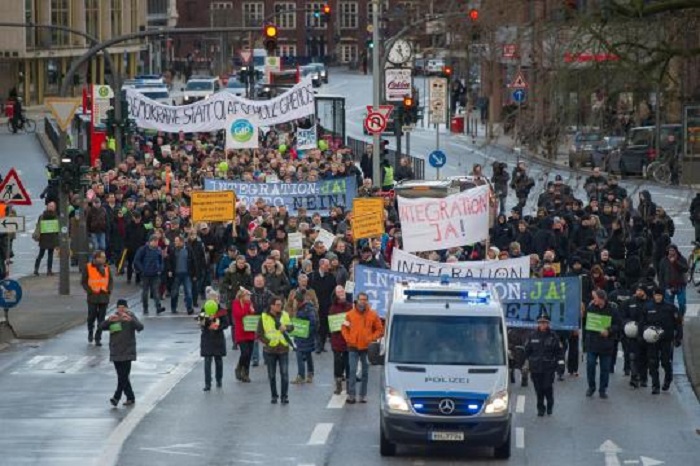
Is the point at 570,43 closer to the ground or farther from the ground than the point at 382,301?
farther from the ground

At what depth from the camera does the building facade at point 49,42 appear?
9675 centimetres

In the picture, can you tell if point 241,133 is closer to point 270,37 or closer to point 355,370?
point 270,37

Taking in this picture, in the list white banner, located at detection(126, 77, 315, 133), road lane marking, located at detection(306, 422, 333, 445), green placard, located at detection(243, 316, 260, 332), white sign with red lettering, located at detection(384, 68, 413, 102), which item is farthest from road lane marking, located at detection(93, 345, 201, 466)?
white sign with red lettering, located at detection(384, 68, 413, 102)

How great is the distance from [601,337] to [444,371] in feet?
15.6

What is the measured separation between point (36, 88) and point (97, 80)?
10.6 m

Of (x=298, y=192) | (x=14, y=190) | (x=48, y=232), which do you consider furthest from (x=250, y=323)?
(x=48, y=232)

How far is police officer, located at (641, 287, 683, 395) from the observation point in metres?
27.2

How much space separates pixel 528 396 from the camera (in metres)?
27.3

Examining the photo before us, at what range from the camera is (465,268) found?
29516 millimetres

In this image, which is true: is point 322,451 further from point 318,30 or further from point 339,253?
point 318,30

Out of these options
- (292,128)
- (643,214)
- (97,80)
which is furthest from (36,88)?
(643,214)

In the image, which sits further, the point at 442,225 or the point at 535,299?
the point at 442,225

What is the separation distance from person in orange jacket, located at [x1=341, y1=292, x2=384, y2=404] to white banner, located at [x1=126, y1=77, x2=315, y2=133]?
22280 millimetres

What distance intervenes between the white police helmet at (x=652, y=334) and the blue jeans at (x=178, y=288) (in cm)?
1113
